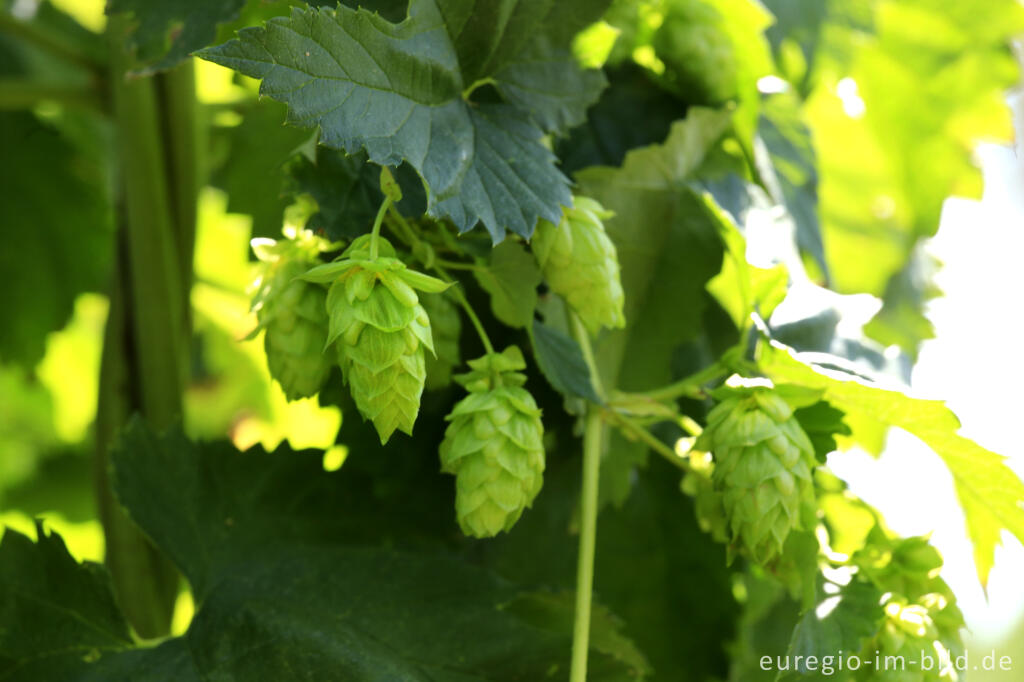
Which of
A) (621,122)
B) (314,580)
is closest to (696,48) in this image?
(621,122)

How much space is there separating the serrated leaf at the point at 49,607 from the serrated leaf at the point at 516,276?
387mm

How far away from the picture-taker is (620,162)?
876 millimetres

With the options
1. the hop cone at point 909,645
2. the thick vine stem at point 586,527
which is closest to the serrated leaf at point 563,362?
the thick vine stem at point 586,527

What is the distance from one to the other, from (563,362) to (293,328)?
0.18m

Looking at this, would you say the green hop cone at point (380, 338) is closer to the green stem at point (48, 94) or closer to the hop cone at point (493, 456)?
the hop cone at point (493, 456)

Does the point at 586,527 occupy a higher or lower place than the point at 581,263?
lower

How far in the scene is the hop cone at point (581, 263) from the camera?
2.04ft

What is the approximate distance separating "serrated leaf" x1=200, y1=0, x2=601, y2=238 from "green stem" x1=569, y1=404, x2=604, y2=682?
6.9 inches

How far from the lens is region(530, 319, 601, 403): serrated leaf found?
66 cm

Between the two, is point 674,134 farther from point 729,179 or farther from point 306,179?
point 306,179

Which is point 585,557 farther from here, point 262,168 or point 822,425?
point 262,168

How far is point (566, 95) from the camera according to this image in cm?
70

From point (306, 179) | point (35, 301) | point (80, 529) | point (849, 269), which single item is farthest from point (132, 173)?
point (849, 269)

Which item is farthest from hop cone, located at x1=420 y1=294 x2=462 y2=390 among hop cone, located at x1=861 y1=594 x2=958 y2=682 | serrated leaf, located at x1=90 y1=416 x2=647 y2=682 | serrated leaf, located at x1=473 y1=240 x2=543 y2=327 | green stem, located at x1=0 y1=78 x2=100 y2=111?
green stem, located at x1=0 y1=78 x2=100 y2=111
